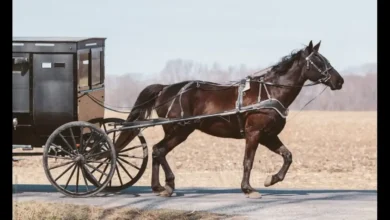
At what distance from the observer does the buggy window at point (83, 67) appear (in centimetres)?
1678

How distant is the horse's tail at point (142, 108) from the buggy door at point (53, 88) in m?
1.07

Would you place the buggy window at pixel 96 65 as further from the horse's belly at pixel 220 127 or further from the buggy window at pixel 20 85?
A: the horse's belly at pixel 220 127

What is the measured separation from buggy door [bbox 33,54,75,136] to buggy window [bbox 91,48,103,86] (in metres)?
1.02

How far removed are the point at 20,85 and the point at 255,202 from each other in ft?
13.6

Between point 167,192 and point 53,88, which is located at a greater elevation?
point 53,88

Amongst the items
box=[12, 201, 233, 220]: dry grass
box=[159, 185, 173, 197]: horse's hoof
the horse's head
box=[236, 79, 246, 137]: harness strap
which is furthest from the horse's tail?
the horse's head

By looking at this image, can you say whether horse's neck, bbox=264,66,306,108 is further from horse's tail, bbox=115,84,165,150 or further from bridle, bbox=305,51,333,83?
horse's tail, bbox=115,84,165,150

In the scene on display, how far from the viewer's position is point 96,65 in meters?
17.7

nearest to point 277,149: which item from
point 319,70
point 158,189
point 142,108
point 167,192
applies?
point 319,70

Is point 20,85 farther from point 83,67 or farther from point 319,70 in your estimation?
point 319,70

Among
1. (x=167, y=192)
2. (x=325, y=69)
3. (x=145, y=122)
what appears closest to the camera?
(x=325, y=69)

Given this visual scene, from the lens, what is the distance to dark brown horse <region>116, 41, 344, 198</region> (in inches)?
643
